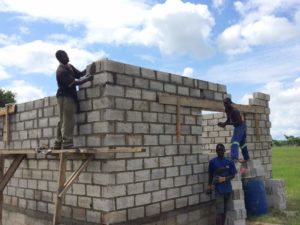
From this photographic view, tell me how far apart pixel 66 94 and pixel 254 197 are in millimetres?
4628

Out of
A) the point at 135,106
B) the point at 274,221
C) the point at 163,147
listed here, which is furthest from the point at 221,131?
the point at 135,106

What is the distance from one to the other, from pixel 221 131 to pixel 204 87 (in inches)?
102

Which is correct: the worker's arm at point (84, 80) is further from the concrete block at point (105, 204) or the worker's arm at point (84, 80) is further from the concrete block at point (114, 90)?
the concrete block at point (105, 204)

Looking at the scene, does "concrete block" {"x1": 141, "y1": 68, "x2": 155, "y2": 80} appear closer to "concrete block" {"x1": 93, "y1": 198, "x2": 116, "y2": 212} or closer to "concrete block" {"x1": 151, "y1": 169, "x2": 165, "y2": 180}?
"concrete block" {"x1": 151, "y1": 169, "x2": 165, "y2": 180}

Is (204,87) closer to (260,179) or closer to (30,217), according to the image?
(260,179)

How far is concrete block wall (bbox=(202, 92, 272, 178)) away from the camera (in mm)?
10051

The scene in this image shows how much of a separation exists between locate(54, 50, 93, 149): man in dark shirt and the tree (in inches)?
823

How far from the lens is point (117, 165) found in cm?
602

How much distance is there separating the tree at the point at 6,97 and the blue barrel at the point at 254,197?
2094cm

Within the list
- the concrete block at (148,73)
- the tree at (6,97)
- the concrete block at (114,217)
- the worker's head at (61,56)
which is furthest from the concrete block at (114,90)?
the tree at (6,97)

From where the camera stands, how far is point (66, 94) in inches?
247

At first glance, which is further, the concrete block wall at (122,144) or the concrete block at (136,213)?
the concrete block at (136,213)

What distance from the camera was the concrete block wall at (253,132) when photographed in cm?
1005

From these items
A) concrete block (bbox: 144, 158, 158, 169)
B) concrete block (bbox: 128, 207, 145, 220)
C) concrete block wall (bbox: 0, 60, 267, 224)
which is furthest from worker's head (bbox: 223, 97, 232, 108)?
concrete block (bbox: 128, 207, 145, 220)
